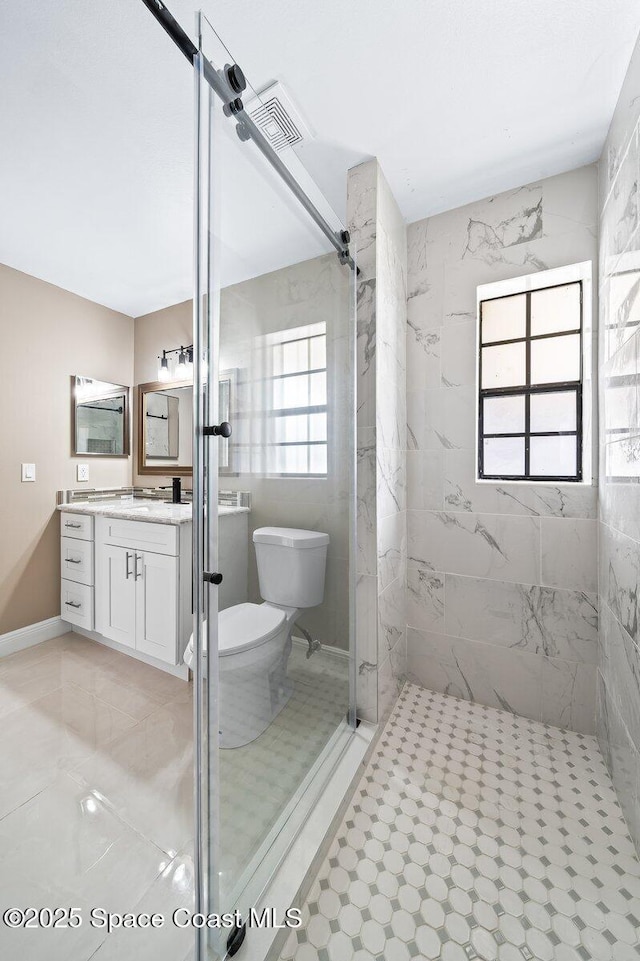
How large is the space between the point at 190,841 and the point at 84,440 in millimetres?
2499

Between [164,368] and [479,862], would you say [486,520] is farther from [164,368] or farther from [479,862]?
[164,368]

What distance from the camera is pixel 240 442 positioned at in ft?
2.96

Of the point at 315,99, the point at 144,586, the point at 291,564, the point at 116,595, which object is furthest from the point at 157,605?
the point at 315,99

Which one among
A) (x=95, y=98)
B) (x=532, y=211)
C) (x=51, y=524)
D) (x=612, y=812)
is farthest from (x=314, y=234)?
(x=51, y=524)

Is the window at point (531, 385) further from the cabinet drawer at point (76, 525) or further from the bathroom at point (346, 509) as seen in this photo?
the cabinet drawer at point (76, 525)

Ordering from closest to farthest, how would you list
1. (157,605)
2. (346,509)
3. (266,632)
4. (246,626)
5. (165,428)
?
(246,626) → (266,632) → (346,509) → (157,605) → (165,428)

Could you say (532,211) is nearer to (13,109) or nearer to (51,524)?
(13,109)

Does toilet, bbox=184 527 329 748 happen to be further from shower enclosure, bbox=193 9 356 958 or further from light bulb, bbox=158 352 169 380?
light bulb, bbox=158 352 169 380

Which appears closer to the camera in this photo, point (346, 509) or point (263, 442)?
point (263, 442)

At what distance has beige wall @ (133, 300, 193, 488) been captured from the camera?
279 cm

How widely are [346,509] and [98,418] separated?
7.45ft

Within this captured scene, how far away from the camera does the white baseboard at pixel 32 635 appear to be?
2.27 m

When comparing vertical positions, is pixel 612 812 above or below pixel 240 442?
below

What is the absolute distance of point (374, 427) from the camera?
1.54 meters
